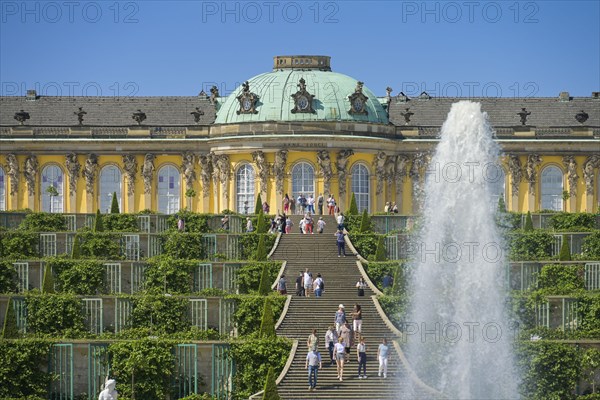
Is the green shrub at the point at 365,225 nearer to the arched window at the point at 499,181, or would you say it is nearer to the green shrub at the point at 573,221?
the green shrub at the point at 573,221

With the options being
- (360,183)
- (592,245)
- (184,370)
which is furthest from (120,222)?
(184,370)

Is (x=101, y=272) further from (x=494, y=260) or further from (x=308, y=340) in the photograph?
(x=494, y=260)

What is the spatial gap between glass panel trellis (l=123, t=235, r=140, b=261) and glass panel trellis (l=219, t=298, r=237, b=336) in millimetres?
9583

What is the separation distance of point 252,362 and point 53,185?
35.8 metres

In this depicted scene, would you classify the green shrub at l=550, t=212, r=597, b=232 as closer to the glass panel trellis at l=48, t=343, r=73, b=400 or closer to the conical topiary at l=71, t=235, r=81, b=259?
the conical topiary at l=71, t=235, r=81, b=259

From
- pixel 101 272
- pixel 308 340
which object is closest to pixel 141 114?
pixel 101 272

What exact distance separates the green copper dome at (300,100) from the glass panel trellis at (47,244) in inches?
720

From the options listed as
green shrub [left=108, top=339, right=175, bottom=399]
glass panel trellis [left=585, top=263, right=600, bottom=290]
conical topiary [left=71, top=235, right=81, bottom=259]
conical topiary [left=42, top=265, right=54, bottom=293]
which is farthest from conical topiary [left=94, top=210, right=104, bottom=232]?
glass panel trellis [left=585, top=263, right=600, bottom=290]

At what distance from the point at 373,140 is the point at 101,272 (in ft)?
79.9

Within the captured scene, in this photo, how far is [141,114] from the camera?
9362cm

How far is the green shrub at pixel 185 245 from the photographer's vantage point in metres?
73.2

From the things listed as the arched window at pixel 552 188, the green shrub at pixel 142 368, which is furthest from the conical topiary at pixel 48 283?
the arched window at pixel 552 188

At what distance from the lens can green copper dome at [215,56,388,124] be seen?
90.1 m

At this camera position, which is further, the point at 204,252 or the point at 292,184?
the point at 292,184
